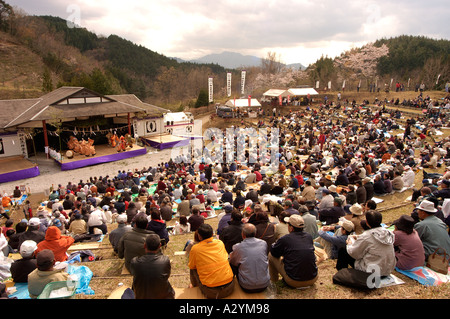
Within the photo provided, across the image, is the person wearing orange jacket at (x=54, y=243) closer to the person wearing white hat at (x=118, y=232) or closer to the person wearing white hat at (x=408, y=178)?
the person wearing white hat at (x=118, y=232)

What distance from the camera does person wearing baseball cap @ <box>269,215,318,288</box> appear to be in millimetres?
4242

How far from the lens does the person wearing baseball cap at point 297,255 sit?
13.9 feet

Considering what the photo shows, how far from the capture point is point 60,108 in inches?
838

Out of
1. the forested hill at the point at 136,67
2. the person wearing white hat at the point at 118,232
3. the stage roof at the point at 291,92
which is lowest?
the person wearing white hat at the point at 118,232

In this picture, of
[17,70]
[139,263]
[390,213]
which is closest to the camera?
[139,263]

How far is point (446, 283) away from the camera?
14.7 feet

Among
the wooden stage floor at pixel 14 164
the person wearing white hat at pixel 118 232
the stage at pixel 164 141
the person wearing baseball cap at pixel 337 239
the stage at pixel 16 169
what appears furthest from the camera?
the stage at pixel 164 141

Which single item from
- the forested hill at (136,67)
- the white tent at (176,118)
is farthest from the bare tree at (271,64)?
the white tent at (176,118)

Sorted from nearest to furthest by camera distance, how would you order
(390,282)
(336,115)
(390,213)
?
1. (390,282)
2. (390,213)
3. (336,115)

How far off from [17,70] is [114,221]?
161ft

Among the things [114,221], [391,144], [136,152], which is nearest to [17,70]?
[136,152]

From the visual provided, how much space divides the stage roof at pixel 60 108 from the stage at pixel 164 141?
2.95 m
